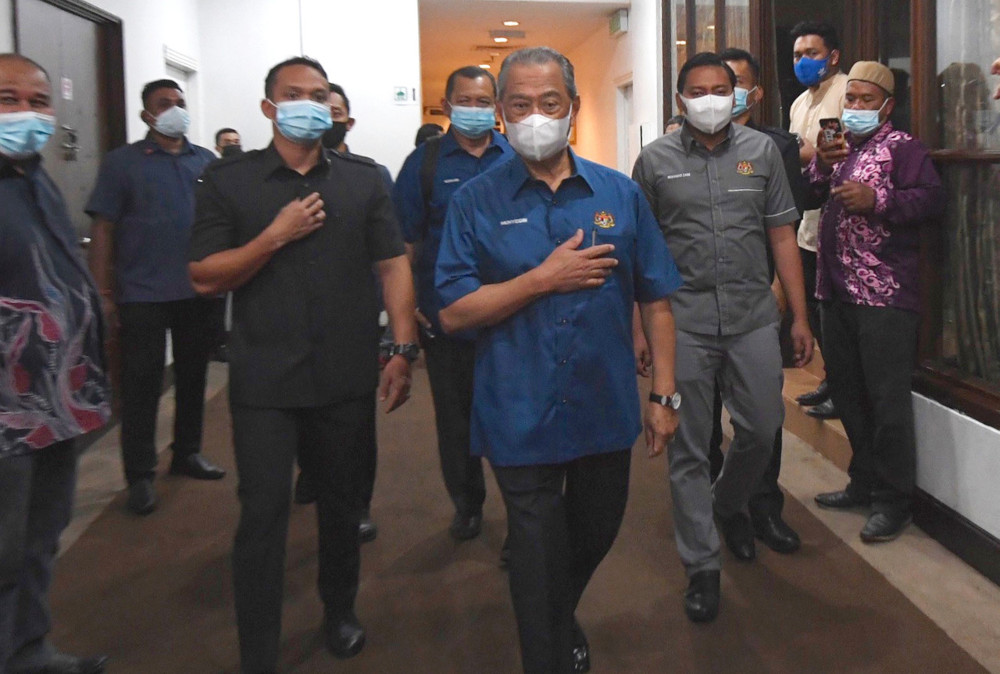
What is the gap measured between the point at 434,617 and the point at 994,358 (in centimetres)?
207

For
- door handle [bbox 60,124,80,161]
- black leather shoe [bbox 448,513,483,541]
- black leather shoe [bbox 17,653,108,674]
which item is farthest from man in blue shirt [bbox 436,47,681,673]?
door handle [bbox 60,124,80,161]

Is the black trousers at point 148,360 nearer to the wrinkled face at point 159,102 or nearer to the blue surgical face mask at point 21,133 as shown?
the wrinkled face at point 159,102

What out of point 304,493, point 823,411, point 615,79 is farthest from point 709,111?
point 615,79

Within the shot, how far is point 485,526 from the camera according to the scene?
144 inches

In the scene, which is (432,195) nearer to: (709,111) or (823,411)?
(709,111)

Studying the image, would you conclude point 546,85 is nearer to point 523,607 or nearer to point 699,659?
point 523,607

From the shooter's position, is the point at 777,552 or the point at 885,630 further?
the point at 777,552

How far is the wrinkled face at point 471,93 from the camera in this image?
3211mm

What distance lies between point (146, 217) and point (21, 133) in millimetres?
1654

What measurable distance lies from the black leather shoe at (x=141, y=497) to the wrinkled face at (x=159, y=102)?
149cm

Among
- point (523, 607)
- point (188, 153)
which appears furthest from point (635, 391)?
point (188, 153)

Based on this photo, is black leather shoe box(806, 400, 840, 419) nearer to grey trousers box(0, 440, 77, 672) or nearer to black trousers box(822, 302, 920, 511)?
black trousers box(822, 302, 920, 511)

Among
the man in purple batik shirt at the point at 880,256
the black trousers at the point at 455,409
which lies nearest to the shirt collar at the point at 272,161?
the black trousers at the point at 455,409

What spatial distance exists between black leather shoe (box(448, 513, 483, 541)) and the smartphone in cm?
188
